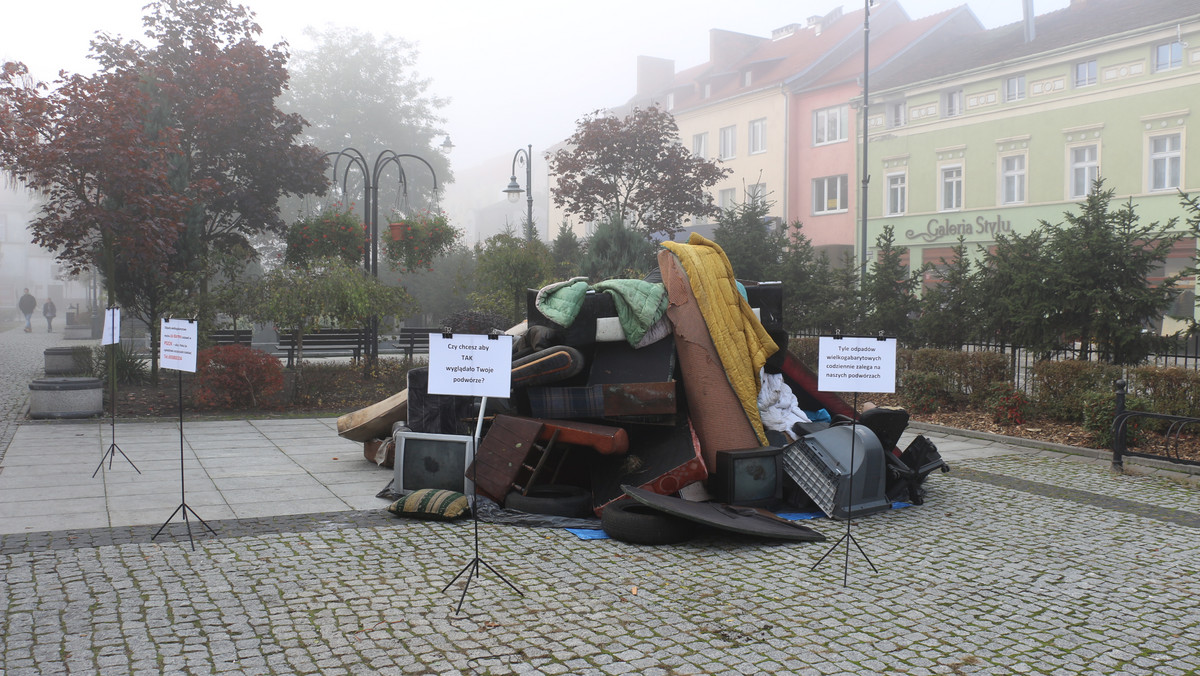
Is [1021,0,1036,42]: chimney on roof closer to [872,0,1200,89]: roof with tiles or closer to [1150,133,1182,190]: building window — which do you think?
[872,0,1200,89]: roof with tiles

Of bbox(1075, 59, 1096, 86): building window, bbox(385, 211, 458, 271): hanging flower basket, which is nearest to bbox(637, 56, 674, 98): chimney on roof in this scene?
bbox(1075, 59, 1096, 86): building window

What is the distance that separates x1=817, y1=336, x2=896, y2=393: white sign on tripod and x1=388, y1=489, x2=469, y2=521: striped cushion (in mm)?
3028

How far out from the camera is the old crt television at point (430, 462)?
7.93 m

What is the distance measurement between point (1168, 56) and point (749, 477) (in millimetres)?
26264

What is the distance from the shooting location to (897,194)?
3544cm

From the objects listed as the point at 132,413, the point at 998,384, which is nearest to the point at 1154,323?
the point at 998,384

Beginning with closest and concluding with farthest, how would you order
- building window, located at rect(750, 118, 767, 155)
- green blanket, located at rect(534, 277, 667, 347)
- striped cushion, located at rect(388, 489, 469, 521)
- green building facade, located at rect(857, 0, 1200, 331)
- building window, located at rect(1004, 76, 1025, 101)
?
striped cushion, located at rect(388, 489, 469, 521) → green blanket, located at rect(534, 277, 667, 347) → green building facade, located at rect(857, 0, 1200, 331) → building window, located at rect(1004, 76, 1025, 101) → building window, located at rect(750, 118, 767, 155)

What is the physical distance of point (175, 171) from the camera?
1828 centimetres

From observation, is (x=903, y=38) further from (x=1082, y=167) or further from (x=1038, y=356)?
(x=1038, y=356)

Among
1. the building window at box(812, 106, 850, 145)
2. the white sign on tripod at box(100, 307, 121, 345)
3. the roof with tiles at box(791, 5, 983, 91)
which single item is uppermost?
the roof with tiles at box(791, 5, 983, 91)

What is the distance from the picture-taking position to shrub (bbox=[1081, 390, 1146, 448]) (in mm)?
10453

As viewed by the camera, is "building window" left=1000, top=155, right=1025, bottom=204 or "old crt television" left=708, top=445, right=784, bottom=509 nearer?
"old crt television" left=708, top=445, right=784, bottom=509

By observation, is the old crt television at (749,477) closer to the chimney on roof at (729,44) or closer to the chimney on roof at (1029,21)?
the chimney on roof at (1029,21)

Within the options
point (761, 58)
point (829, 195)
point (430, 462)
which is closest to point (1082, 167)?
point (829, 195)
